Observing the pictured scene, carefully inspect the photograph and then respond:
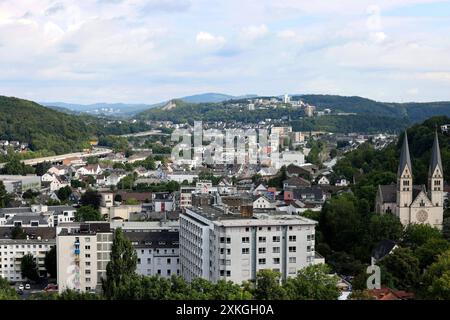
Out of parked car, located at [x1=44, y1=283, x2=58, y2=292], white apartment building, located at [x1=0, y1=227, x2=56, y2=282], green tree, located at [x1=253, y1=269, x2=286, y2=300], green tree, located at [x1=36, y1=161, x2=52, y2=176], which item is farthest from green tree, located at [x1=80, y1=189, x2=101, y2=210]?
green tree, located at [x1=253, y1=269, x2=286, y2=300]

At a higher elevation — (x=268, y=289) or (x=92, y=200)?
(x=268, y=289)

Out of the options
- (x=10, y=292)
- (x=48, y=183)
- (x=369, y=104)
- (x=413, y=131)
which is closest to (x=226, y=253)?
(x=10, y=292)

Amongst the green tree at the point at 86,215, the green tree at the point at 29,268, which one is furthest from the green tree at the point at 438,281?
the green tree at the point at 86,215

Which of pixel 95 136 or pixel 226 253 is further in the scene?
pixel 95 136

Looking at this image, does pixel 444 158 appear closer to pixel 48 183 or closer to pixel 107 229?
pixel 107 229

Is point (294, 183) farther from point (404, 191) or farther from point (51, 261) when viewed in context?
point (51, 261)

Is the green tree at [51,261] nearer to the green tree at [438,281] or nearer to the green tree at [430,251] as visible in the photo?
the green tree at [430,251]

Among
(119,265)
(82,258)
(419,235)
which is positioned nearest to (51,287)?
(82,258)

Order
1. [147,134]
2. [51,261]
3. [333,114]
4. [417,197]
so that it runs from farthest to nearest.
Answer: [333,114], [147,134], [417,197], [51,261]
